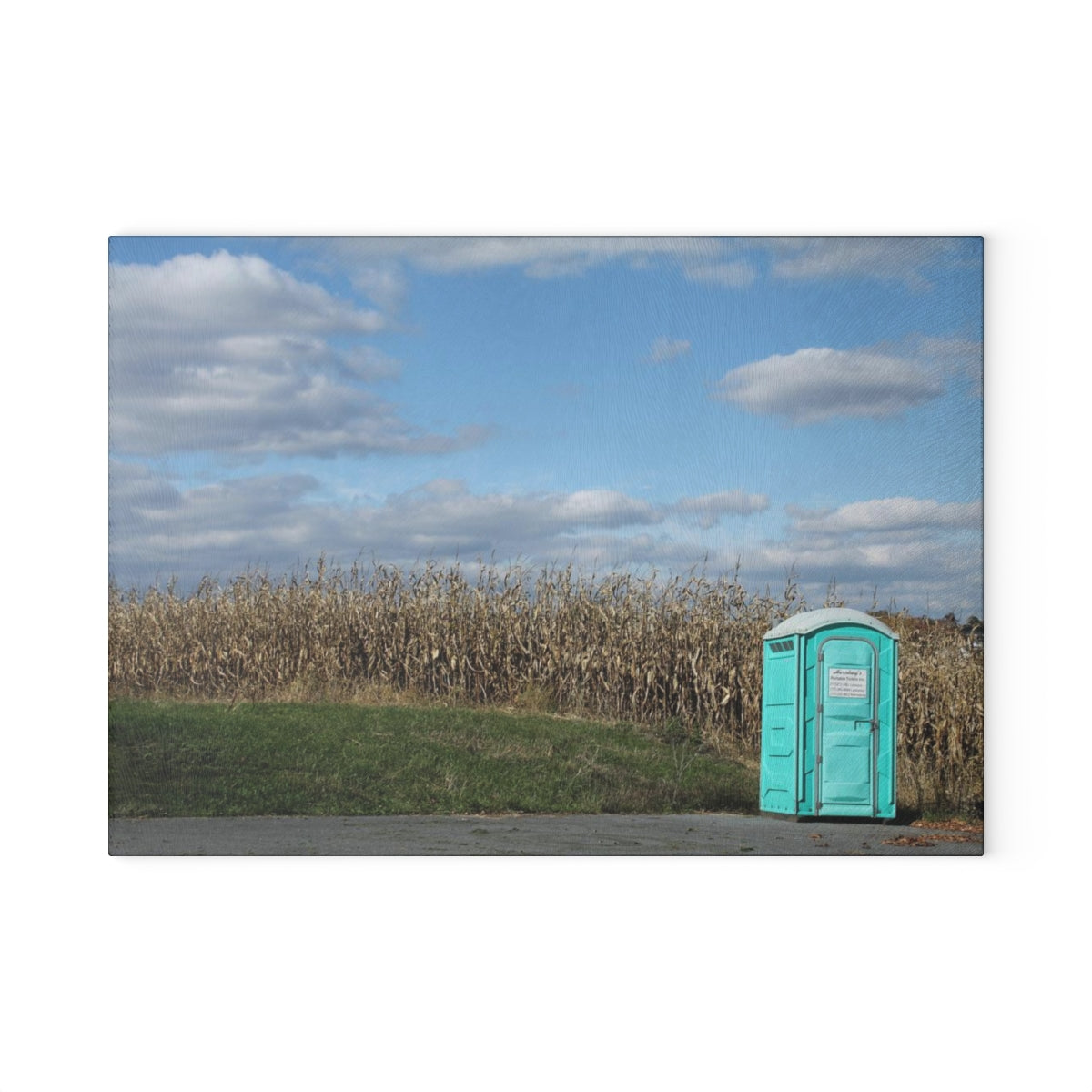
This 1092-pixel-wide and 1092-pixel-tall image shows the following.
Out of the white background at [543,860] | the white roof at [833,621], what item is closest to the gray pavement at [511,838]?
the white background at [543,860]

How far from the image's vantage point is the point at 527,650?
7.26 meters

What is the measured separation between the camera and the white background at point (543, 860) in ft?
20.2

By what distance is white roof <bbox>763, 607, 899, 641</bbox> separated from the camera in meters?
6.58

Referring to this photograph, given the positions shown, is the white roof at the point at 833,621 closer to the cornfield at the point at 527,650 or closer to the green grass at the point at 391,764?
the cornfield at the point at 527,650

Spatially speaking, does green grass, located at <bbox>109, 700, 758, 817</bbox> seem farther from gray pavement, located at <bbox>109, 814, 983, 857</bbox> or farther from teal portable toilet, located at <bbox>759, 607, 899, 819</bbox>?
teal portable toilet, located at <bbox>759, 607, 899, 819</bbox>

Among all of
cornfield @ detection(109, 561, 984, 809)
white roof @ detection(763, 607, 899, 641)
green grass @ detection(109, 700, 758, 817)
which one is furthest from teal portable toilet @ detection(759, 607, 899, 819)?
green grass @ detection(109, 700, 758, 817)

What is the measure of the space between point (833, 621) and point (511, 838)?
2.04 meters

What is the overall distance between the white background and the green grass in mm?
333

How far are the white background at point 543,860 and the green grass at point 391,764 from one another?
13.1 inches

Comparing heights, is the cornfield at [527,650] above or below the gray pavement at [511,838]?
above
